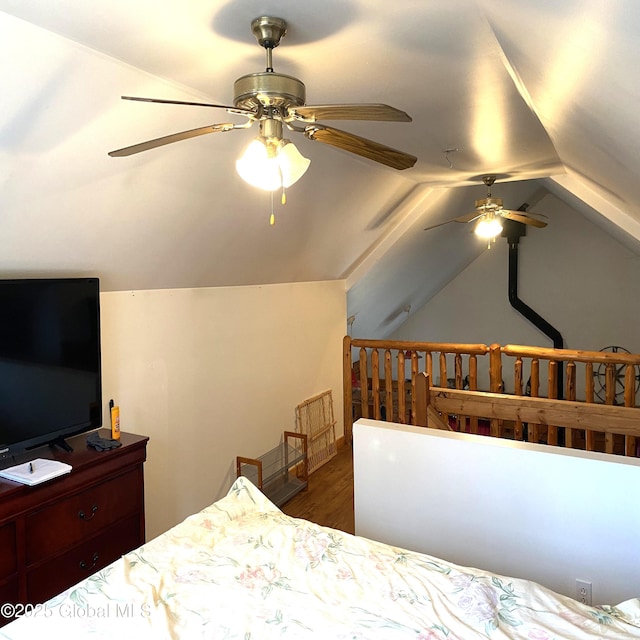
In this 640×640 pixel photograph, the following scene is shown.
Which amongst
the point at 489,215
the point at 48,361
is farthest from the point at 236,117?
the point at 489,215

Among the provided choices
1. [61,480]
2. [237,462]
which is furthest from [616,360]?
[61,480]

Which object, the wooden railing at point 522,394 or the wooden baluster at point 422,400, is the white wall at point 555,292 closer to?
the wooden railing at point 522,394

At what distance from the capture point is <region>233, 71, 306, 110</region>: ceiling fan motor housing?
1.45 metres

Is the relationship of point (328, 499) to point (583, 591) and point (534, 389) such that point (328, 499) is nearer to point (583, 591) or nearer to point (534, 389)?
point (534, 389)

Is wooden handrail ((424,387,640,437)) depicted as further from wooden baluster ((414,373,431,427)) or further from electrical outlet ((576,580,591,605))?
electrical outlet ((576,580,591,605))

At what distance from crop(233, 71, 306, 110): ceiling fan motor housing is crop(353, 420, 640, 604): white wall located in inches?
63.7

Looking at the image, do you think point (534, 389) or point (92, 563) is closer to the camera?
point (92, 563)

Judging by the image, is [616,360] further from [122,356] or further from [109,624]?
[109,624]

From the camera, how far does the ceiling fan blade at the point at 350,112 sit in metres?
1.44

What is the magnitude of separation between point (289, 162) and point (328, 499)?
10.0 ft

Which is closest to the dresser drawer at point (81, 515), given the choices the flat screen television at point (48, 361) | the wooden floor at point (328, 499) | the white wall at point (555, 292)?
the flat screen television at point (48, 361)

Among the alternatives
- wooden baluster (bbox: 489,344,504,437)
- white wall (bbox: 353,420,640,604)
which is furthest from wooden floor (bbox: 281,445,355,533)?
wooden baluster (bbox: 489,344,504,437)

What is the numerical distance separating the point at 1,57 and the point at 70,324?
118 cm

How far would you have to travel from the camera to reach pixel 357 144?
1.71 m
